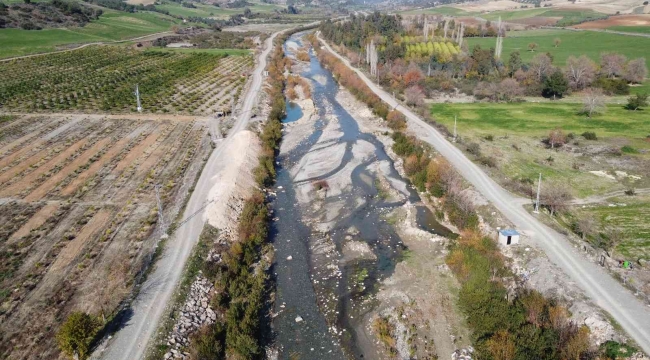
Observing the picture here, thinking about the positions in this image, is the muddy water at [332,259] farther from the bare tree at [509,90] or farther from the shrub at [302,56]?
the shrub at [302,56]

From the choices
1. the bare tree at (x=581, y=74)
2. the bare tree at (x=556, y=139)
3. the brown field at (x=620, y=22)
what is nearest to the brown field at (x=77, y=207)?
the bare tree at (x=556, y=139)

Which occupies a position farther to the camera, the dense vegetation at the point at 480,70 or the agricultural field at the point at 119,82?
the dense vegetation at the point at 480,70

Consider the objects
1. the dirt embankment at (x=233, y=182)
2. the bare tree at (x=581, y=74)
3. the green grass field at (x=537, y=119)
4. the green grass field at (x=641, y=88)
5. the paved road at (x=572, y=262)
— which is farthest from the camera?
the bare tree at (x=581, y=74)

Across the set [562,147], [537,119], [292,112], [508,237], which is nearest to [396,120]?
[537,119]

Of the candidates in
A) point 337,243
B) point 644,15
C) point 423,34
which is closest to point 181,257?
point 337,243

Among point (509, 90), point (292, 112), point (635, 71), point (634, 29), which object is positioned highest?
A: point (634, 29)

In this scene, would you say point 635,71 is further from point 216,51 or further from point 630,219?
point 216,51
